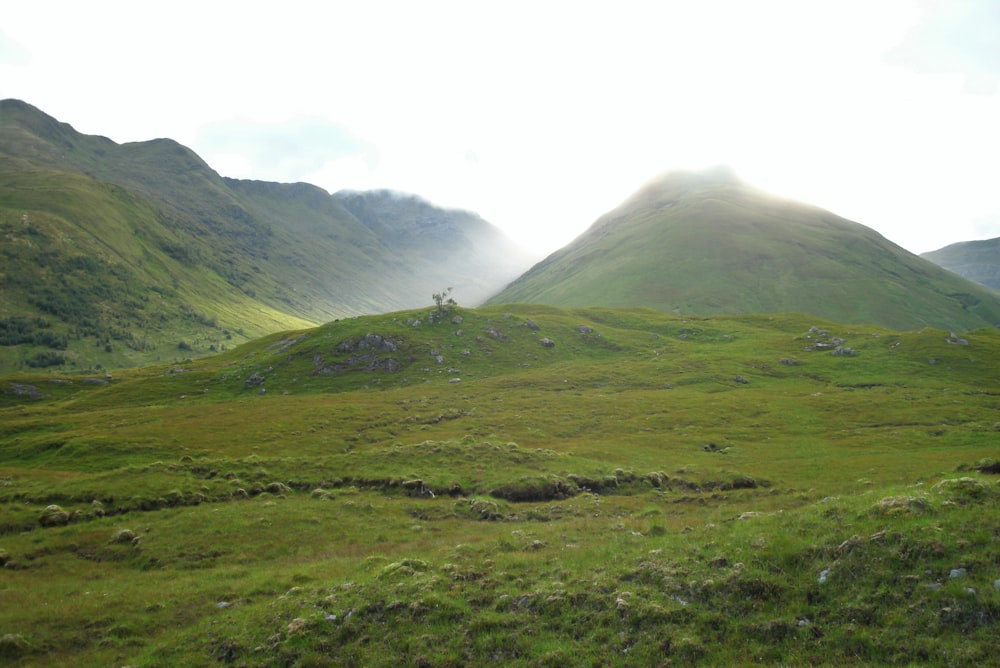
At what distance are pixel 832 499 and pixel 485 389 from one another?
68841mm

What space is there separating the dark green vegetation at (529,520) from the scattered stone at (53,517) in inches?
7.5

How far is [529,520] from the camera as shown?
3447 cm

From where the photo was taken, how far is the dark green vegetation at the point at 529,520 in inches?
599

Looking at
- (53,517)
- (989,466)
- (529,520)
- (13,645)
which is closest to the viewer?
(13,645)

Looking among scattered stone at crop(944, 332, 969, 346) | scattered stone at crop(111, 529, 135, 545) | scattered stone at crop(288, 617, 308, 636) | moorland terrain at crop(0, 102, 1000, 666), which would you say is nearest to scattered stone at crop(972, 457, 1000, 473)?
moorland terrain at crop(0, 102, 1000, 666)

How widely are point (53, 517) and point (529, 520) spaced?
33.4 m

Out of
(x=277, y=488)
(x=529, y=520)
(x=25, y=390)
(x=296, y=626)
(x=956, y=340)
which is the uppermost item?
(x=956, y=340)

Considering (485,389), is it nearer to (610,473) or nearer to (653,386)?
(653,386)

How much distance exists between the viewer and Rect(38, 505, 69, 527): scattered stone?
33.8m

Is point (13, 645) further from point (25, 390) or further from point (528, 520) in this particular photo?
point (25, 390)

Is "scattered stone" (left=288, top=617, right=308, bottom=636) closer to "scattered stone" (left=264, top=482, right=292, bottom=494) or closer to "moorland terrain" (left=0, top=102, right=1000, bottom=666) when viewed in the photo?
"moorland terrain" (left=0, top=102, right=1000, bottom=666)

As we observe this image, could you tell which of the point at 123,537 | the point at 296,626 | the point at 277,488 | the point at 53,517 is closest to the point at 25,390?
the point at 53,517

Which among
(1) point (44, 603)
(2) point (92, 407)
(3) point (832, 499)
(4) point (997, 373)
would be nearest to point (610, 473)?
(3) point (832, 499)

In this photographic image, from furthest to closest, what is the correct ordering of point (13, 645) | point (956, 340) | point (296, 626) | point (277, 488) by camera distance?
point (956, 340) → point (277, 488) → point (13, 645) → point (296, 626)
